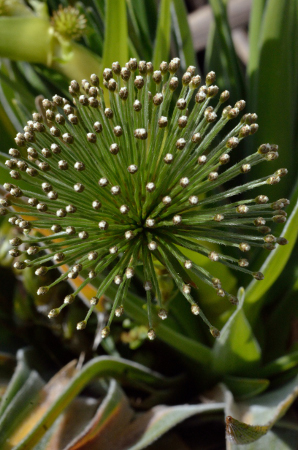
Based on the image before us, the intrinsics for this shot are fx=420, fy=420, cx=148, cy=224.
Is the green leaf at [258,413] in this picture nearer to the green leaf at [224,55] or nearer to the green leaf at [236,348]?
the green leaf at [236,348]

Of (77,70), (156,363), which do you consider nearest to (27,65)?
(77,70)

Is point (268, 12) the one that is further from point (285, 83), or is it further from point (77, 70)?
point (77, 70)

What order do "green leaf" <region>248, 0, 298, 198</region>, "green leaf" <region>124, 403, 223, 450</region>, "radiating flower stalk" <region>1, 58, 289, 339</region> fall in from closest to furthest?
"radiating flower stalk" <region>1, 58, 289, 339</region>
"green leaf" <region>124, 403, 223, 450</region>
"green leaf" <region>248, 0, 298, 198</region>

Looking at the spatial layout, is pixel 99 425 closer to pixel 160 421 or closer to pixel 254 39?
pixel 160 421

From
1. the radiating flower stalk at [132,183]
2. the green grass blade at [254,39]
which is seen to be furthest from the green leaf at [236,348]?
the green grass blade at [254,39]

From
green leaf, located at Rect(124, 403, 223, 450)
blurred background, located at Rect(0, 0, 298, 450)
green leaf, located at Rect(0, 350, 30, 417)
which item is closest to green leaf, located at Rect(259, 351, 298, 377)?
blurred background, located at Rect(0, 0, 298, 450)

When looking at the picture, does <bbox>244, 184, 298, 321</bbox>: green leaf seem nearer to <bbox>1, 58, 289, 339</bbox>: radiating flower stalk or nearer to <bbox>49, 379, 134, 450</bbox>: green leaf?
<bbox>1, 58, 289, 339</bbox>: radiating flower stalk

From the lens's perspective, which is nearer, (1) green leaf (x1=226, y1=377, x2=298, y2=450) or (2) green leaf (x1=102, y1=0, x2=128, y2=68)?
(1) green leaf (x1=226, y1=377, x2=298, y2=450)
